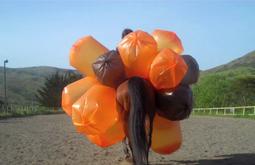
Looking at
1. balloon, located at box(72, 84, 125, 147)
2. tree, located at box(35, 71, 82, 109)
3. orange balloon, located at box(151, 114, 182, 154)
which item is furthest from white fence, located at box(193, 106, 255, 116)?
tree, located at box(35, 71, 82, 109)

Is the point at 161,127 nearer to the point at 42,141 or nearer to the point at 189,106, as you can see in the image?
the point at 189,106

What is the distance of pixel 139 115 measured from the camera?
734 cm

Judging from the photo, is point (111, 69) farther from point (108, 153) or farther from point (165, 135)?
point (108, 153)

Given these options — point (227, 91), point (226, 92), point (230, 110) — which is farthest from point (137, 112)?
point (227, 91)

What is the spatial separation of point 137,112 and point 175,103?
94cm

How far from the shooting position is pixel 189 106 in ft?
26.9

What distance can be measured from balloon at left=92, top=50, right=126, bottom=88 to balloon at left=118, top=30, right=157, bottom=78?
0.35ft

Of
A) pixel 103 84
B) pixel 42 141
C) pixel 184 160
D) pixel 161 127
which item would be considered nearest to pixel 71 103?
pixel 103 84

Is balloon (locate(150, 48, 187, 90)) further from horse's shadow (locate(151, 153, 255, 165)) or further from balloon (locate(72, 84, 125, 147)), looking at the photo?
horse's shadow (locate(151, 153, 255, 165))

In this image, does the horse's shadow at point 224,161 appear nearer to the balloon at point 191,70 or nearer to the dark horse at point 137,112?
the balloon at point 191,70

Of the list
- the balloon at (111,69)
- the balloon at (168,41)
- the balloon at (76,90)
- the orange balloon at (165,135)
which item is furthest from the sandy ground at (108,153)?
the balloon at (111,69)

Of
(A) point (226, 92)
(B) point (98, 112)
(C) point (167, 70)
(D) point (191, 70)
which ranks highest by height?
(C) point (167, 70)

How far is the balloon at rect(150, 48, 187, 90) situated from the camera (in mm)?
7551

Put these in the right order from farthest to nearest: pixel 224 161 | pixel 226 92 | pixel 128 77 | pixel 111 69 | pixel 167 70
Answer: pixel 226 92 < pixel 224 161 < pixel 128 77 < pixel 111 69 < pixel 167 70
